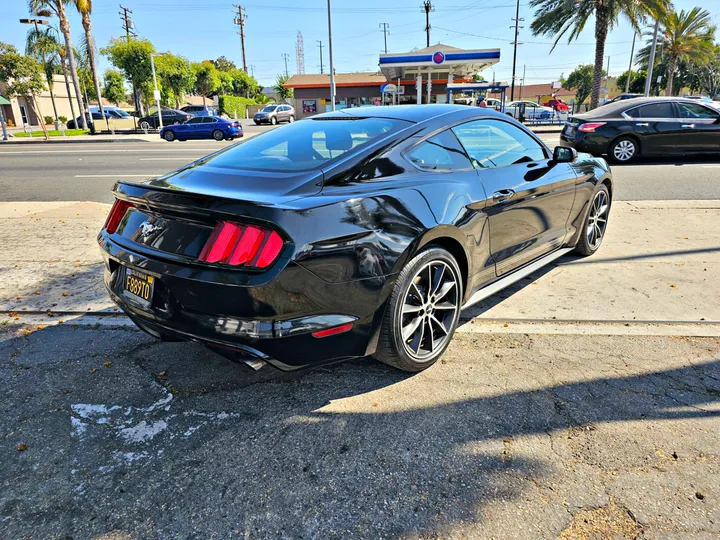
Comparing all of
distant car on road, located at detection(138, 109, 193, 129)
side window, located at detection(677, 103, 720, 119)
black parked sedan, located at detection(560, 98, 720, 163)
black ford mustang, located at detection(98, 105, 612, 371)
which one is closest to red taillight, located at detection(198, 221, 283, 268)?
black ford mustang, located at detection(98, 105, 612, 371)

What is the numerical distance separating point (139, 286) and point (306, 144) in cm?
134

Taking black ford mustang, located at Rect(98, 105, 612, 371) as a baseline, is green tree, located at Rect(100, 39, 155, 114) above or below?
above

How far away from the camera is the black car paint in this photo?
38.5 feet

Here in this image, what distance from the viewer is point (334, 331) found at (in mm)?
2529

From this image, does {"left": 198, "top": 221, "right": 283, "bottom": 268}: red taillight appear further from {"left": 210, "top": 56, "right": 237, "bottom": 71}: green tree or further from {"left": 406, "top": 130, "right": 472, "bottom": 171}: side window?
{"left": 210, "top": 56, "right": 237, "bottom": 71}: green tree

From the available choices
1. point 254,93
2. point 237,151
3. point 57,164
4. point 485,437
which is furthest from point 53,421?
point 254,93

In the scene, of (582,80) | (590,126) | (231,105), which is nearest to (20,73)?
(231,105)

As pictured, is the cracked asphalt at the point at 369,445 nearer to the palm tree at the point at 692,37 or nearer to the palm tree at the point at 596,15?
the palm tree at the point at 596,15

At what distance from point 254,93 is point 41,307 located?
8891cm

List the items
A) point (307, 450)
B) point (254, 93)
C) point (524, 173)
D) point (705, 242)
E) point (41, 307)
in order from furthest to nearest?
point (254, 93)
point (705, 242)
point (41, 307)
point (524, 173)
point (307, 450)

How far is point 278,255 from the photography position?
2.31 meters

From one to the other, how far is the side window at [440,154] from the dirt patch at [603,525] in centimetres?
196

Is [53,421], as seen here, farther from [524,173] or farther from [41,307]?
[524,173]

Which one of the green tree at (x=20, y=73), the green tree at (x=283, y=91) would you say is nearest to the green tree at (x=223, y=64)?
the green tree at (x=283, y=91)
